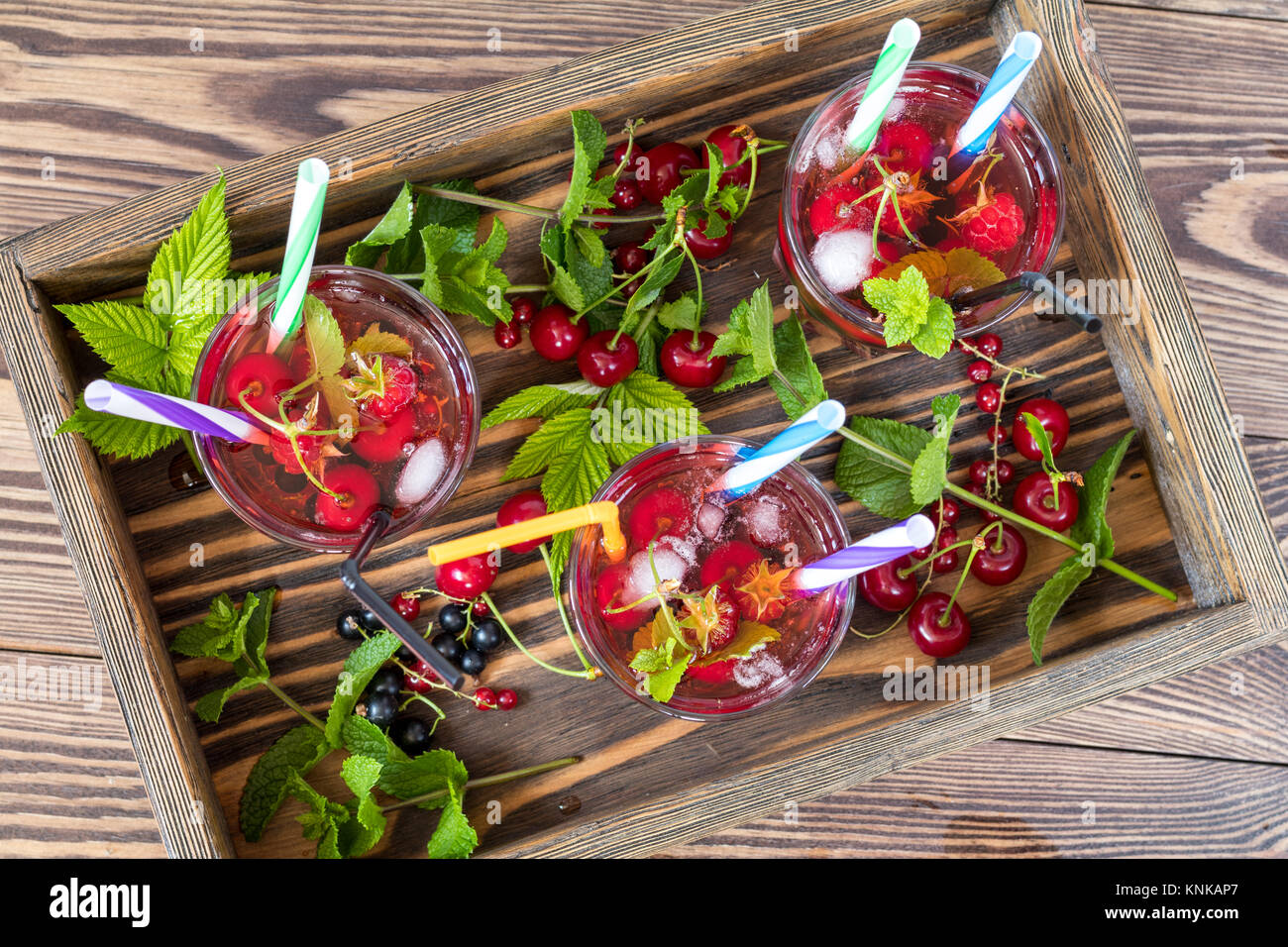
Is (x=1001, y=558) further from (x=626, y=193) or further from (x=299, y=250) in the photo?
(x=299, y=250)

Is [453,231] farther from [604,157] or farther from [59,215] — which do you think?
[59,215]

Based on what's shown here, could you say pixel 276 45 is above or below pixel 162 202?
above

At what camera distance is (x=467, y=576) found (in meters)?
1.16

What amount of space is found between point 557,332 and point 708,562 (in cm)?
33

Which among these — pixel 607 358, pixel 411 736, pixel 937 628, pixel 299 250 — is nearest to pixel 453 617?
pixel 411 736

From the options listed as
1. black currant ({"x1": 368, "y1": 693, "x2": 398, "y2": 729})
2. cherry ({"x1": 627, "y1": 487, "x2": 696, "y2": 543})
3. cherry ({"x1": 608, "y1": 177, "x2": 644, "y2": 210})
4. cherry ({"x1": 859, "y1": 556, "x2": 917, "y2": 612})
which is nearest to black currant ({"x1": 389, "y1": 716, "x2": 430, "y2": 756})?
black currant ({"x1": 368, "y1": 693, "x2": 398, "y2": 729})

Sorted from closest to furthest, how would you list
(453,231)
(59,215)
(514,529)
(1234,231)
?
(514,529), (453,231), (59,215), (1234,231)

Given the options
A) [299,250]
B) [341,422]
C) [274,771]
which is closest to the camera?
[299,250]

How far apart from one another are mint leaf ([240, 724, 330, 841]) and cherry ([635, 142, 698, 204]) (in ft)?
2.54

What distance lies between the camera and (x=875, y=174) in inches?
44.6

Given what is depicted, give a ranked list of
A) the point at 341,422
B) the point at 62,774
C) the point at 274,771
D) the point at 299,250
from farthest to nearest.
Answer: the point at 62,774
the point at 274,771
the point at 341,422
the point at 299,250

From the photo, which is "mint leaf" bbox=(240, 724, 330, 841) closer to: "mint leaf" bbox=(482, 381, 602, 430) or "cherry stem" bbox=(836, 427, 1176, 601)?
"mint leaf" bbox=(482, 381, 602, 430)
